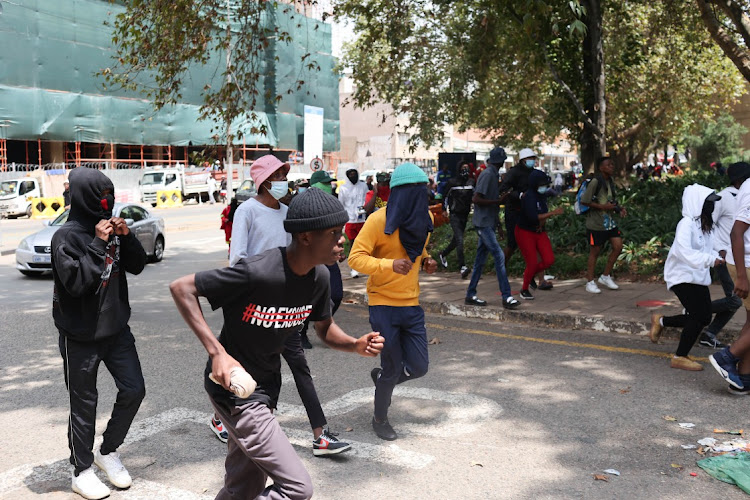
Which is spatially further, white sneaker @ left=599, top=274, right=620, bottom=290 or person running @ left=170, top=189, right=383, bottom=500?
white sneaker @ left=599, top=274, right=620, bottom=290

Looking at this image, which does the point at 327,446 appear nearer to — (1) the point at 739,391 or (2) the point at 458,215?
(1) the point at 739,391

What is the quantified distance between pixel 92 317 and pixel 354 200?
7.98 metres

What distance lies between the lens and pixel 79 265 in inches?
153

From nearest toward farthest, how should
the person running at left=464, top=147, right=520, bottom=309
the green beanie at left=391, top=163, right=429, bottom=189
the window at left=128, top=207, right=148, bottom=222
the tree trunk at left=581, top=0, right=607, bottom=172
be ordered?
the green beanie at left=391, top=163, right=429, bottom=189 → the person running at left=464, top=147, right=520, bottom=309 → the tree trunk at left=581, top=0, right=607, bottom=172 → the window at left=128, top=207, right=148, bottom=222

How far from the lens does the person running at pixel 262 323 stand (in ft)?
9.41

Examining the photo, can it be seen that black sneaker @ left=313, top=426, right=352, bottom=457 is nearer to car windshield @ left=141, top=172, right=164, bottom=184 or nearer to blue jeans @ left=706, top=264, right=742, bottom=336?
blue jeans @ left=706, top=264, right=742, bottom=336

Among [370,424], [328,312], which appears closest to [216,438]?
[370,424]

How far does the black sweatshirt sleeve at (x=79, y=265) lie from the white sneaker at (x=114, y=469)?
3.15 ft

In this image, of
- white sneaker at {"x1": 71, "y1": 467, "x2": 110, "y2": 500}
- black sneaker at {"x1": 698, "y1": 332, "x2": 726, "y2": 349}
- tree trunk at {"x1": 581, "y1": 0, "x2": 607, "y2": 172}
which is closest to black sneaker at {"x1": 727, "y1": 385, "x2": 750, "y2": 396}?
black sneaker at {"x1": 698, "y1": 332, "x2": 726, "y2": 349}

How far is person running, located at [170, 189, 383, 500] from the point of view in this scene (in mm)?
2867

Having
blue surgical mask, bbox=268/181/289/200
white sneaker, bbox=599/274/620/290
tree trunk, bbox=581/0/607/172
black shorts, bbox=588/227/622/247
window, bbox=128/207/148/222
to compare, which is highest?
tree trunk, bbox=581/0/607/172

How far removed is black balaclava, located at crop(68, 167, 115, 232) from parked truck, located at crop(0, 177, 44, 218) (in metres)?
27.3

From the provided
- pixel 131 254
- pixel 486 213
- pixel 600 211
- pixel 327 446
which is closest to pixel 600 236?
pixel 600 211

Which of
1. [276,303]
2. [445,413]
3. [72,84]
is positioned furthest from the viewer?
[72,84]
